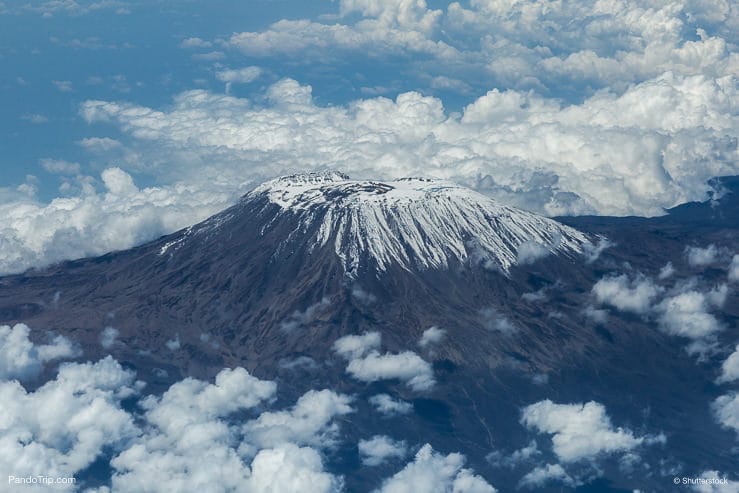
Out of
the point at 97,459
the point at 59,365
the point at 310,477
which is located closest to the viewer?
the point at 310,477

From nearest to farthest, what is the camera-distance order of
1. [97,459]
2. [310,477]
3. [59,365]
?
[310,477] → [97,459] → [59,365]

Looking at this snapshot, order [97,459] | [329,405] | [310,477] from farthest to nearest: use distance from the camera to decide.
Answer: [329,405] → [97,459] → [310,477]

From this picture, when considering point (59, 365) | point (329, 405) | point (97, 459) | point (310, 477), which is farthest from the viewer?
point (59, 365)

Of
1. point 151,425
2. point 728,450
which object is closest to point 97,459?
point 151,425

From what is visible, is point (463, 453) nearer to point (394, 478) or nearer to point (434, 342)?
point (394, 478)

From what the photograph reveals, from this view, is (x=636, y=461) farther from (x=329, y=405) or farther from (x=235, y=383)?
(x=235, y=383)

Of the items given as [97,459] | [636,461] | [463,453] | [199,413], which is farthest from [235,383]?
[636,461]

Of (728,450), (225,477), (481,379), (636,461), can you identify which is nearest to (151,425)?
(225,477)

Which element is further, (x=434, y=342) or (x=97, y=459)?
(x=434, y=342)

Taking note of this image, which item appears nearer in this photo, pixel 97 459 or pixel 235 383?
pixel 97 459
